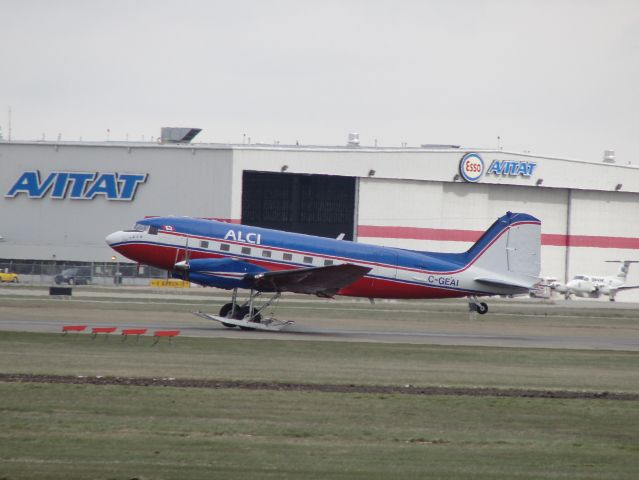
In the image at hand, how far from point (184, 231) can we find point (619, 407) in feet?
71.3

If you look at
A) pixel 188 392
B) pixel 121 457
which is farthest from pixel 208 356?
pixel 121 457

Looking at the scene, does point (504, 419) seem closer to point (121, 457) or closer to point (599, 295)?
point (121, 457)

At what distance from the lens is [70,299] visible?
55.9 meters

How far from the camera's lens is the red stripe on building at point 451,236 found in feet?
284

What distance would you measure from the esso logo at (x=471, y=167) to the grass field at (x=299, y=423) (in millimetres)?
59486

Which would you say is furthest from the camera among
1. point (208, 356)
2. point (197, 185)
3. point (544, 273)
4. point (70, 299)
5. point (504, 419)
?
point (544, 273)

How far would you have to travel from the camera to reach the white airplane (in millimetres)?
88625

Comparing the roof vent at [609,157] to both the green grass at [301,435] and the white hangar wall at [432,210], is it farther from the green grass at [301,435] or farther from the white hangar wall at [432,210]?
the green grass at [301,435]

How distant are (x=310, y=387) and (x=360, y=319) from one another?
25.8 meters

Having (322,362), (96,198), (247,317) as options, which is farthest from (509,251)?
(96,198)

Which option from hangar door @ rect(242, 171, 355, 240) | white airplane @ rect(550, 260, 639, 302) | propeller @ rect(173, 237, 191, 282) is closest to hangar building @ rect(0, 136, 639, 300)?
hangar door @ rect(242, 171, 355, 240)

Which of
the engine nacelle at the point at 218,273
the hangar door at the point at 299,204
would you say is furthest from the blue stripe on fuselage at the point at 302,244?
the hangar door at the point at 299,204

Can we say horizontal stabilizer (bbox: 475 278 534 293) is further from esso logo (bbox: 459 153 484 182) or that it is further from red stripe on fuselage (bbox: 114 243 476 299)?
esso logo (bbox: 459 153 484 182)

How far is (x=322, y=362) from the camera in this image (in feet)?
96.5
